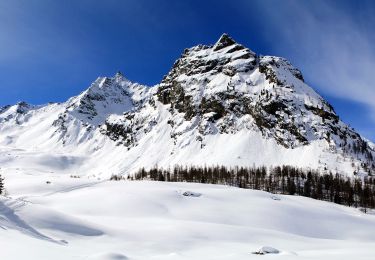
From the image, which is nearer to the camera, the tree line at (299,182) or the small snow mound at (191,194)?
the small snow mound at (191,194)

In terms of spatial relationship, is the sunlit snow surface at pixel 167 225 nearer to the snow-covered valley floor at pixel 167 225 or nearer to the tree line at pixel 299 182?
the snow-covered valley floor at pixel 167 225

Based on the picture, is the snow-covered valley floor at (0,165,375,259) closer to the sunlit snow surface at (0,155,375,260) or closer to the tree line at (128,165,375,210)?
the sunlit snow surface at (0,155,375,260)

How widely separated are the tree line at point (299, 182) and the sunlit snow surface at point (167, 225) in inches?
1634

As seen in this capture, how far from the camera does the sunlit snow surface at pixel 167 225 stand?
3688cm

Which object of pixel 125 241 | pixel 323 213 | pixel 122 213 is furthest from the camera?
pixel 323 213

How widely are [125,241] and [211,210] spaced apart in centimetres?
3918

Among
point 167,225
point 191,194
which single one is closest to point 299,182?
point 191,194

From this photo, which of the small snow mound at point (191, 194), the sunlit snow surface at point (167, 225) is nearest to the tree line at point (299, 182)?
the sunlit snow surface at point (167, 225)

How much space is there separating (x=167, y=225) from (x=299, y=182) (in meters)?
110

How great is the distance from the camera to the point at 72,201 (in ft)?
300

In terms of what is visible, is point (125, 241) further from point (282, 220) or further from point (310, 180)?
point (310, 180)

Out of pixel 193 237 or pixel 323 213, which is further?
pixel 323 213

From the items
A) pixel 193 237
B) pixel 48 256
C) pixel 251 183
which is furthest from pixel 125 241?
pixel 251 183

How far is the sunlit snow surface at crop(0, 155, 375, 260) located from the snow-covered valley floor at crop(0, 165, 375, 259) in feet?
0.39
